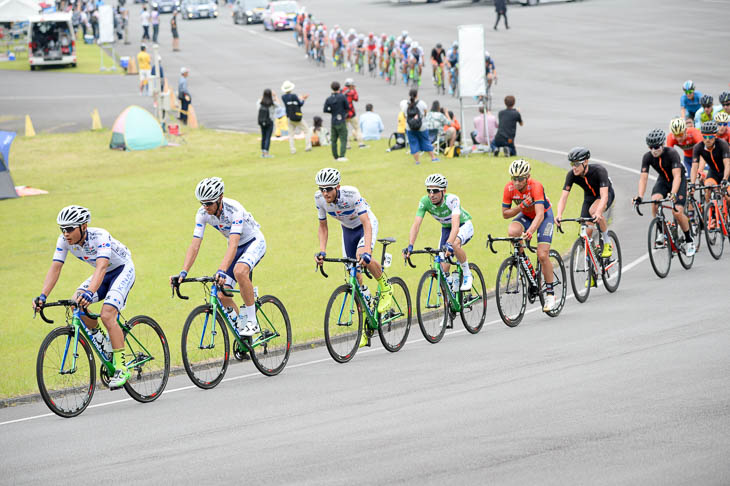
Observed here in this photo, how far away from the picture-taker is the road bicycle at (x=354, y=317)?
1060cm

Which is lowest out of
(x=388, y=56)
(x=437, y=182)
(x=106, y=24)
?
(x=437, y=182)

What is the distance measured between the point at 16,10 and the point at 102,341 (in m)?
55.4

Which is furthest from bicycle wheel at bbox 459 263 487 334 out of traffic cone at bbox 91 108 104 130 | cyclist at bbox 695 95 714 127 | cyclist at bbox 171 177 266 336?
traffic cone at bbox 91 108 104 130

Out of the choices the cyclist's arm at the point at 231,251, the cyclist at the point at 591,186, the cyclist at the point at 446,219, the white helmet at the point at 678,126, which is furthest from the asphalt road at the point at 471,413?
the white helmet at the point at 678,126

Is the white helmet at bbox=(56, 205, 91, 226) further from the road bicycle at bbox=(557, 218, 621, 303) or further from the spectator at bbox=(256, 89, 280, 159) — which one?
the spectator at bbox=(256, 89, 280, 159)

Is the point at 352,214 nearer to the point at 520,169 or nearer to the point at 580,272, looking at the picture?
the point at 520,169

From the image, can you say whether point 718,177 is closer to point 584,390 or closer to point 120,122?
point 584,390

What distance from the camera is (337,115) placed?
27875 millimetres

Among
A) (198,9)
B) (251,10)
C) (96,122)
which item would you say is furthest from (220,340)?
(198,9)

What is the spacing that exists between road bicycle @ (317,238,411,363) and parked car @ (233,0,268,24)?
62.7 m

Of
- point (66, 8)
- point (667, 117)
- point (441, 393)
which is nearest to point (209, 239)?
point (441, 393)

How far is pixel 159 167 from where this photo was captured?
30625mm

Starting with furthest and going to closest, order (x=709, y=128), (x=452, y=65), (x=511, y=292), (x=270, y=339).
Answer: (x=452, y=65), (x=709, y=128), (x=511, y=292), (x=270, y=339)

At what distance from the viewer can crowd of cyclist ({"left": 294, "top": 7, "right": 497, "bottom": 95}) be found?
3988 cm
